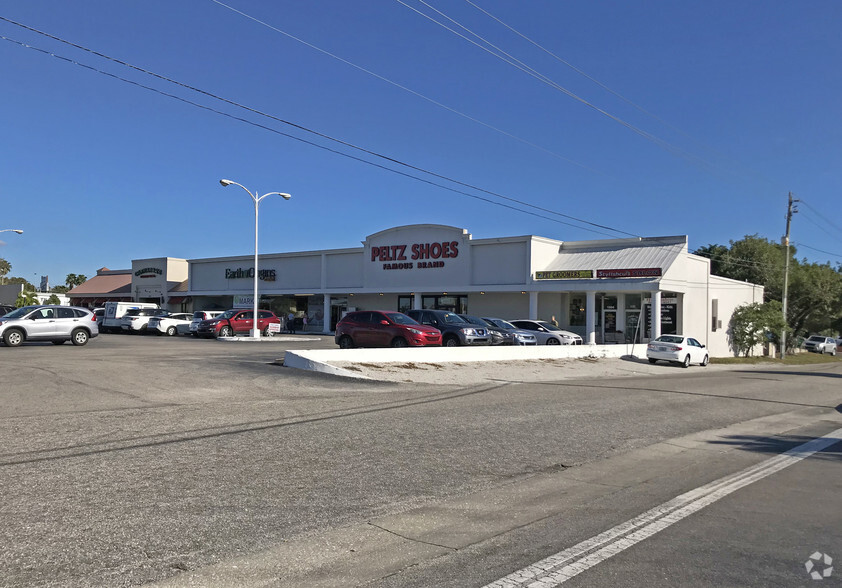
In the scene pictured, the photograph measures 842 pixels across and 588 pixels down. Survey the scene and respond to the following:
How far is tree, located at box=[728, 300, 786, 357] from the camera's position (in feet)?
153

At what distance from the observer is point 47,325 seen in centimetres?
2484

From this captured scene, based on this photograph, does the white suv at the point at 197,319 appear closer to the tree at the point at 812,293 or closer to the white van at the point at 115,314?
the white van at the point at 115,314

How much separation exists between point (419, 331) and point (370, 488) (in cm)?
1628

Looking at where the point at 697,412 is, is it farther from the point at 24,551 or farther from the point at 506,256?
the point at 506,256

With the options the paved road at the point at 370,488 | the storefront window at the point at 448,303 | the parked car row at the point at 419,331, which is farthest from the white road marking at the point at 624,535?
the storefront window at the point at 448,303

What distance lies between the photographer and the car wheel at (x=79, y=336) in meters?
25.6

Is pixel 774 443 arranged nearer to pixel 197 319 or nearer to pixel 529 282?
pixel 529 282

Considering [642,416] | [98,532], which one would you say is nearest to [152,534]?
[98,532]

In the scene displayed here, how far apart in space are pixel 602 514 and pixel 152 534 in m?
4.08

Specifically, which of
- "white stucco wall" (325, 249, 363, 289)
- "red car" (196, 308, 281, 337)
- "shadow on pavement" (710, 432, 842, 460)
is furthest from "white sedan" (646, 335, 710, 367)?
"white stucco wall" (325, 249, 363, 289)

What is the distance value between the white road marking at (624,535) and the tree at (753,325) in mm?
42426

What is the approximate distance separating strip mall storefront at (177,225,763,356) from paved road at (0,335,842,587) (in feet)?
84.2

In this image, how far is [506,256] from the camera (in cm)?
4256

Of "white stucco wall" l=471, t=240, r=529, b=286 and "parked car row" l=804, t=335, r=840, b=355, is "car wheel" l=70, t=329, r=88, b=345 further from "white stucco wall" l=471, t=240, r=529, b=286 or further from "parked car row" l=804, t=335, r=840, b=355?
"parked car row" l=804, t=335, r=840, b=355
